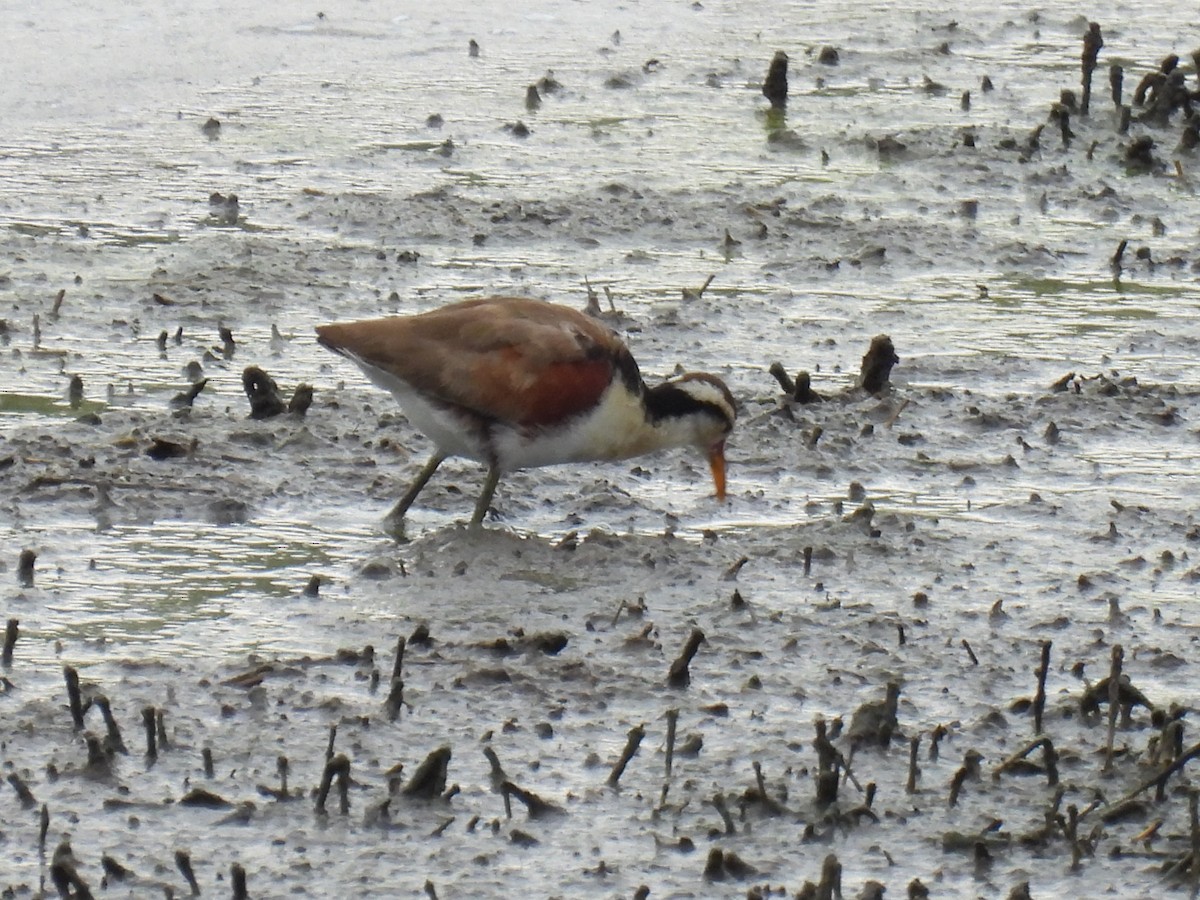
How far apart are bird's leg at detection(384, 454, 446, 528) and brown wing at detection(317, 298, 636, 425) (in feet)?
0.94

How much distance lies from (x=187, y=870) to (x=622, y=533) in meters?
3.00

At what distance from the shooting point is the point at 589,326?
7.84 meters

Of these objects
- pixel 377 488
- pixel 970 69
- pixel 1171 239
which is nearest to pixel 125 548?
pixel 377 488

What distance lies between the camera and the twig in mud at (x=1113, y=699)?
5.79 m

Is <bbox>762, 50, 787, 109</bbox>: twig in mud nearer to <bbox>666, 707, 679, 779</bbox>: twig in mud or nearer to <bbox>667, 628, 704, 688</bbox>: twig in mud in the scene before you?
<bbox>667, 628, 704, 688</bbox>: twig in mud

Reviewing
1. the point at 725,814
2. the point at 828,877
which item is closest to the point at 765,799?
the point at 725,814

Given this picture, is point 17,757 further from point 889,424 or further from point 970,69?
point 970,69

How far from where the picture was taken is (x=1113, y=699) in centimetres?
588

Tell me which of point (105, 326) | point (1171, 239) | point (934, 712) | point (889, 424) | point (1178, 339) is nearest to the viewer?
point (934, 712)

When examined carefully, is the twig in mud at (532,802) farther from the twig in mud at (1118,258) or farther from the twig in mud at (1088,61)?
the twig in mud at (1088,61)

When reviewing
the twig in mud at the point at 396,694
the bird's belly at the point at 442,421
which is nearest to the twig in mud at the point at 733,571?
the bird's belly at the point at 442,421

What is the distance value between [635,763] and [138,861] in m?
1.35

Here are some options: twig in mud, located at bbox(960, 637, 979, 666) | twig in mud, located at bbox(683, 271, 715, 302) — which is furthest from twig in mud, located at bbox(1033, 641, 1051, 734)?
twig in mud, located at bbox(683, 271, 715, 302)

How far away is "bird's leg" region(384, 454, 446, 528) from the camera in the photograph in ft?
25.1
